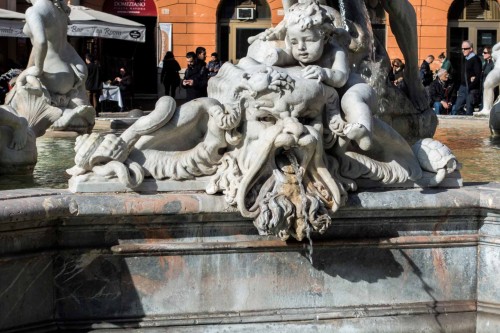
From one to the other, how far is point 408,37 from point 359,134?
4.09 meters

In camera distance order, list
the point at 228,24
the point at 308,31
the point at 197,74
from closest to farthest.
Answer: the point at 308,31 → the point at 197,74 → the point at 228,24

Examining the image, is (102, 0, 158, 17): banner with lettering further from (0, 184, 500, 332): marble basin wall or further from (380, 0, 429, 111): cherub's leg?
(0, 184, 500, 332): marble basin wall

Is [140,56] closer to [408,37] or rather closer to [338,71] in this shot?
[408,37]

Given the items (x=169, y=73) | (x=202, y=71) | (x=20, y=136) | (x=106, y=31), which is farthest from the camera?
(x=169, y=73)

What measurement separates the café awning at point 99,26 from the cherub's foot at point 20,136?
16.7 m

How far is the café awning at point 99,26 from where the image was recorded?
2442cm

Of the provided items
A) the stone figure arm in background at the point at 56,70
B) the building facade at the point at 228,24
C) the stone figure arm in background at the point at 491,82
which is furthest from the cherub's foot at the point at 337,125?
the building facade at the point at 228,24

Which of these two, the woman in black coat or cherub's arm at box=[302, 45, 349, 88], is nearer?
cherub's arm at box=[302, 45, 349, 88]

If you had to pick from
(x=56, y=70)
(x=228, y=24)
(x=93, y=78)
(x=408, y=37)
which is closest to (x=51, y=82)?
(x=56, y=70)

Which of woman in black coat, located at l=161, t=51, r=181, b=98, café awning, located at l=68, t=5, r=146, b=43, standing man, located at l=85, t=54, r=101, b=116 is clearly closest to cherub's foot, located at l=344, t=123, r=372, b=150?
standing man, located at l=85, t=54, r=101, b=116

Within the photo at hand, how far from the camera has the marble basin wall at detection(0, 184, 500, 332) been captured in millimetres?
4375

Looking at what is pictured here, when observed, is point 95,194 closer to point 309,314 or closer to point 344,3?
point 309,314

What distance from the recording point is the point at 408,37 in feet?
27.8

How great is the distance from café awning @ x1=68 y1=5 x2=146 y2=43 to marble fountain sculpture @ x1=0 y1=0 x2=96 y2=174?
12320 millimetres
